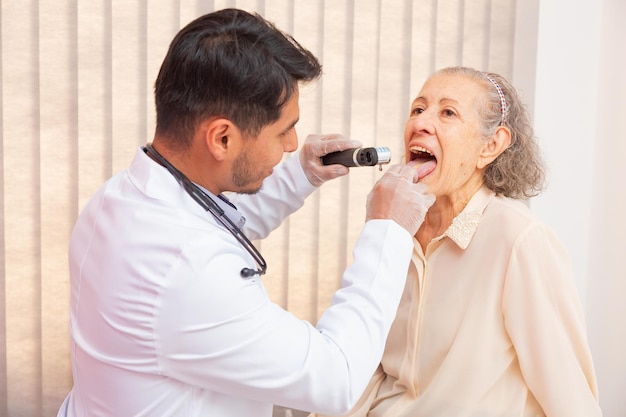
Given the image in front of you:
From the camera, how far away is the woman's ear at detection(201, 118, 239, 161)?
3.98 feet

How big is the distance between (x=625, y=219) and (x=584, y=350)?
1.31 meters

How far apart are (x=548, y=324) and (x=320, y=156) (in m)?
0.61

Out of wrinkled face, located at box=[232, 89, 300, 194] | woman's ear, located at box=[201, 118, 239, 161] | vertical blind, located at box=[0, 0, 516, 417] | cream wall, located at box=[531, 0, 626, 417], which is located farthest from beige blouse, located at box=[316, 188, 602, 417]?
cream wall, located at box=[531, 0, 626, 417]

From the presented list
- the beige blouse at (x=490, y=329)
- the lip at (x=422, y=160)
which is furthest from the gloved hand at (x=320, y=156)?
the beige blouse at (x=490, y=329)

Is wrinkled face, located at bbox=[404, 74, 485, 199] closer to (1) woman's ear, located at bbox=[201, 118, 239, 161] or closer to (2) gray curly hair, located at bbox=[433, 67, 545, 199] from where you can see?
(2) gray curly hair, located at bbox=[433, 67, 545, 199]

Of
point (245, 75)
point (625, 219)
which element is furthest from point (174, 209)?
point (625, 219)

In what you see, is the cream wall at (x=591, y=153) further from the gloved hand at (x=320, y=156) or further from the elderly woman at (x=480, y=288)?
the gloved hand at (x=320, y=156)

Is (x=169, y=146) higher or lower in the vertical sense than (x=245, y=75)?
lower

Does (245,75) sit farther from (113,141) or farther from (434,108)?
(113,141)

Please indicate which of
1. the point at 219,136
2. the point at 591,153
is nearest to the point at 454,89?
the point at 219,136

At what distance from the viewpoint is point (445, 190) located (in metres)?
1.70

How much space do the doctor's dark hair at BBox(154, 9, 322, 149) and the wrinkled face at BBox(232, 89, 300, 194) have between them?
0.7 inches

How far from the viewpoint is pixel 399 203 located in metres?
1.40

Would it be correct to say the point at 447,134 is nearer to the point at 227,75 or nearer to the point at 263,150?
the point at 263,150
